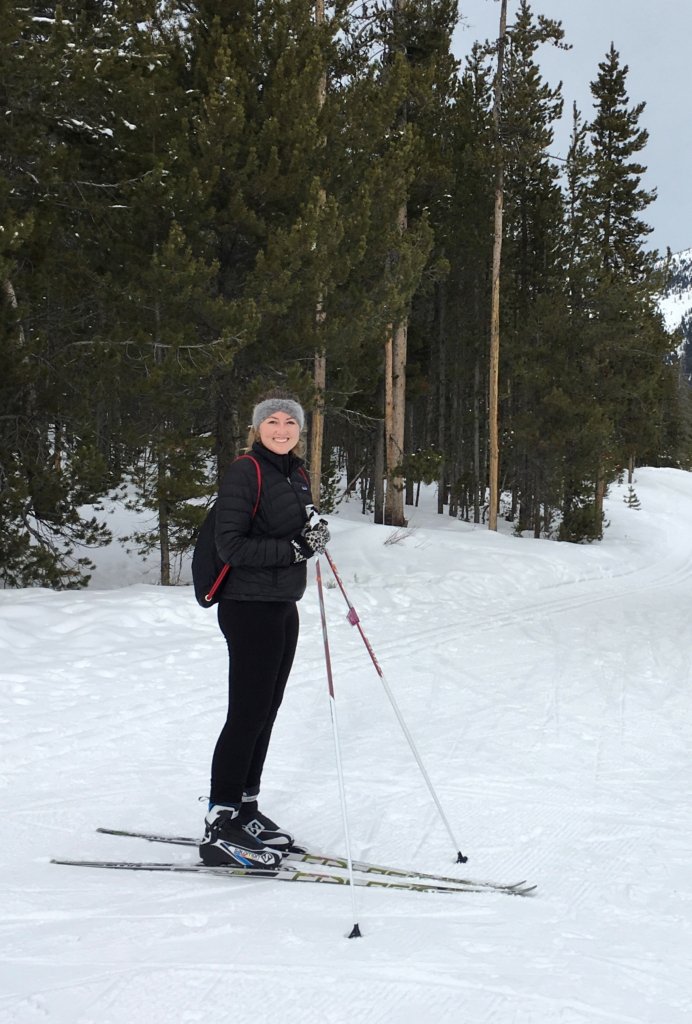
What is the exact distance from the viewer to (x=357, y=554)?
14227mm

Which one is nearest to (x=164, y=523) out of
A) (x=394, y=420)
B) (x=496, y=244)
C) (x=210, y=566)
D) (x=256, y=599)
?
(x=394, y=420)

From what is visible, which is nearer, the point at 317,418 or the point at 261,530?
the point at 261,530

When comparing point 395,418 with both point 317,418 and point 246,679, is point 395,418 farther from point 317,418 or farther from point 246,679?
point 246,679

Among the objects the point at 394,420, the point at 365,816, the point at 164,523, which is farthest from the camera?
the point at 394,420

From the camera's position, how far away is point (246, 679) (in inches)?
147

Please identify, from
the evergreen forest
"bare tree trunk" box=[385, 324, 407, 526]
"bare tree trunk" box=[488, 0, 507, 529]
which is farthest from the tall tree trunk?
"bare tree trunk" box=[488, 0, 507, 529]

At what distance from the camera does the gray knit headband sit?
383 centimetres

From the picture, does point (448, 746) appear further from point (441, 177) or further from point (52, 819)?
point (441, 177)

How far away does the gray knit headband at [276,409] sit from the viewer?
383 cm

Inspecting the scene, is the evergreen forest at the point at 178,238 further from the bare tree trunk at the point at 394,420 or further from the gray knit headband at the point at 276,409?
the gray knit headband at the point at 276,409

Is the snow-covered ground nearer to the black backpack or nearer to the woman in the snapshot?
the woman

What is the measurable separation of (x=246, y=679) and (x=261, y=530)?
71 cm

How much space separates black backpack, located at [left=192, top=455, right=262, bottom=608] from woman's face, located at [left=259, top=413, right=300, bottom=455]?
0.41 feet

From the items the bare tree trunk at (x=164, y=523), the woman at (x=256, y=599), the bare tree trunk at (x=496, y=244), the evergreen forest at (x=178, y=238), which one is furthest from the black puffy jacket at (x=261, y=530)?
the bare tree trunk at (x=496, y=244)
